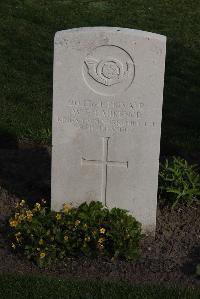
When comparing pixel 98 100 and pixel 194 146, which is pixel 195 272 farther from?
pixel 194 146

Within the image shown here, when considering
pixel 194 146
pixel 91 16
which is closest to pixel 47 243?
pixel 194 146

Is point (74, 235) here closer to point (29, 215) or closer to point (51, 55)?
point (29, 215)

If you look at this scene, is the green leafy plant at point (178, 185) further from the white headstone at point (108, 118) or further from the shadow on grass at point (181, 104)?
the shadow on grass at point (181, 104)

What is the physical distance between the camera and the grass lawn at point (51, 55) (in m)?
8.25

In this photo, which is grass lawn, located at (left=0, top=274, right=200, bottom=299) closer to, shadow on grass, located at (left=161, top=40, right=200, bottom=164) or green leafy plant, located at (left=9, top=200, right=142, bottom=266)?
green leafy plant, located at (left=9, top=200, right=142, bottom=266)

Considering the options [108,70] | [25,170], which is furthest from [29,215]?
[25,170]

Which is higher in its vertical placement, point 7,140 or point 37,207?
point 7,140

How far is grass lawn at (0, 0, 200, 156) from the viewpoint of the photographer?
825 cm

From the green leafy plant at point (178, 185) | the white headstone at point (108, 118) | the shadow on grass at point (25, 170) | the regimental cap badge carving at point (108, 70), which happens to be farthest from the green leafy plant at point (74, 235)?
the regimental cap badge carving at point (108, 70)

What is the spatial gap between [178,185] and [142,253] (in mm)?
859

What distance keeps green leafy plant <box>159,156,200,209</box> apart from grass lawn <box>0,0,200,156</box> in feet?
4.17

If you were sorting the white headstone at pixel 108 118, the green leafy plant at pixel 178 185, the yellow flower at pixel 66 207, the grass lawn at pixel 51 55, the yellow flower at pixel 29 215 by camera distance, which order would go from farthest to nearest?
the grass lawn at pixel 51 55 → the green leafy plant at pixel 178 185 → the yellow flower at pixel 66 207 → the yellow flower at pixel 29 215 → the white headstone at pixel 108 118

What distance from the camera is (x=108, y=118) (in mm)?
5609

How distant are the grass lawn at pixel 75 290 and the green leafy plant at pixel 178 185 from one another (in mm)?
1238
